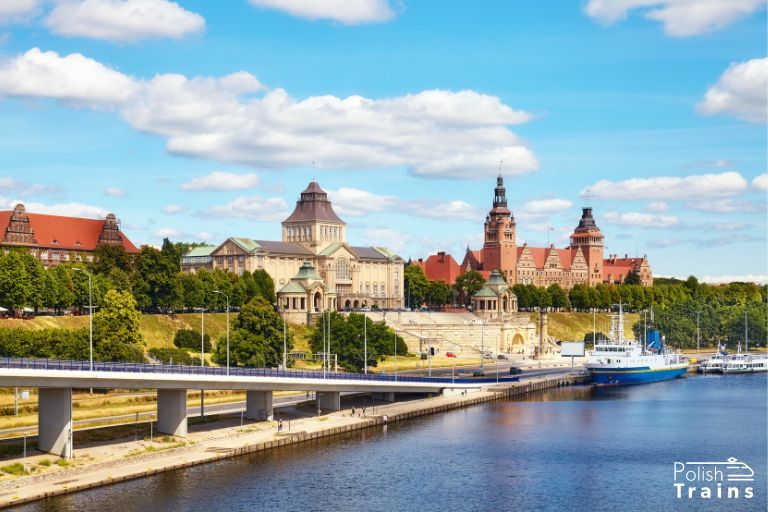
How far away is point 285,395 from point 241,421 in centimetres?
2503

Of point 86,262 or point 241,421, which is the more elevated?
point 86,262

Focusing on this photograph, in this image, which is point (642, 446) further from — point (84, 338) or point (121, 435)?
point (84, 338)

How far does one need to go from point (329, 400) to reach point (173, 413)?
27.1 m

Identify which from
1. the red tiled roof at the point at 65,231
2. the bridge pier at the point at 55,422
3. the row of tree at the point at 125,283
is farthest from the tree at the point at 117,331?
the red tiled roof at the point at 65,231

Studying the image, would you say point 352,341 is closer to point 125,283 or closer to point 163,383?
point 125,283

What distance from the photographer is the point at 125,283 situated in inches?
6073

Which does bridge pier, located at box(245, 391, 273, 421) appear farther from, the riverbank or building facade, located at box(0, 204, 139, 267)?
building facade, located at box(0, 204, 139, 267)

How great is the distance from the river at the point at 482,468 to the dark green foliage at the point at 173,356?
3679 cm

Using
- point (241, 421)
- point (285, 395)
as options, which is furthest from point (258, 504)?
point (285, 395)

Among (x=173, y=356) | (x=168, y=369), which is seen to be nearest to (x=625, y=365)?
(x=173, y=356)

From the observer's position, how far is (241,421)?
100 metres

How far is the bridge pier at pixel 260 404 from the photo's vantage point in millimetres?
103375

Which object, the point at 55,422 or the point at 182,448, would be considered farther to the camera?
the point at 182,448

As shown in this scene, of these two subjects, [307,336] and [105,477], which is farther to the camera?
[307,336]
